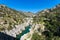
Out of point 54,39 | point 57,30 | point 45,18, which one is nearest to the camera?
point 54,39

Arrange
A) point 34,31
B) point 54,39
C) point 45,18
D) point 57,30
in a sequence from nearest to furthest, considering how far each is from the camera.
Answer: point 54,39
point 57,30
point 34,31
point 45,18

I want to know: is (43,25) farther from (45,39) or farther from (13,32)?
(13,32)

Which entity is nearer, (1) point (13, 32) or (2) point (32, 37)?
(2) point (32, 37)

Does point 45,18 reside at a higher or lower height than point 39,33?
higher

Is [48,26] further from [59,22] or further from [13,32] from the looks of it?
[13,32]

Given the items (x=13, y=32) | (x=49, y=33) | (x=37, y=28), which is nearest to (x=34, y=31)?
(x=37, y=28)

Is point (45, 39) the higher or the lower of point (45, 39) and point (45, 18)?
the lower

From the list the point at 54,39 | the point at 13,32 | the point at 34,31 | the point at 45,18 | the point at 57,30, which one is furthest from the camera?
the point at 13,32

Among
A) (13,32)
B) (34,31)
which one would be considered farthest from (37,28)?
(13,32)

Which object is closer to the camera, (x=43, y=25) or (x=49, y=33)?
(x=49, y=33)
